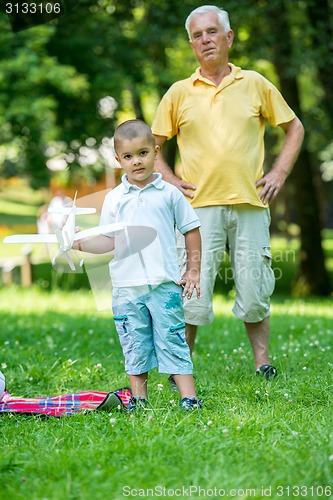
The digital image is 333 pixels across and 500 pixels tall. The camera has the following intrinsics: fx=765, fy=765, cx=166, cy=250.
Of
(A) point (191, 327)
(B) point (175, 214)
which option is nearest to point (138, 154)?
(B) point (175, 214)

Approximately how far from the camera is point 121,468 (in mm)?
3031

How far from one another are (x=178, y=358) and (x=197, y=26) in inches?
84.0

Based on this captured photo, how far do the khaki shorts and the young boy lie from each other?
73cm

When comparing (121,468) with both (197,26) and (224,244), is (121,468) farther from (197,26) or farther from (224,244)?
(197,26)

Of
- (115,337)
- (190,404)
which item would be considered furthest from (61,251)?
(115,337)

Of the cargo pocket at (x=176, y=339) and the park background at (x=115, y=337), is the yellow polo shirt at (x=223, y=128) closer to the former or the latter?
the cargo pocket at (x=176, y=339)

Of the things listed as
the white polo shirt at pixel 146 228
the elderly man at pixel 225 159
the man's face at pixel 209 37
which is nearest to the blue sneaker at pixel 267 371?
the elderly man at pixel 225 159

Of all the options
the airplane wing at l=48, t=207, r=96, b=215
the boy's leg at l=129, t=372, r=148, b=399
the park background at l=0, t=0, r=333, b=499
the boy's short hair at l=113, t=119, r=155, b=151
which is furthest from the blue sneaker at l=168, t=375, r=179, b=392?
the boy's short hair at l=113, t=119, r=155, b=151

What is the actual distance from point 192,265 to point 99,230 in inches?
20.9

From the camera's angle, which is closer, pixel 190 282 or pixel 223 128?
pixel 190 282

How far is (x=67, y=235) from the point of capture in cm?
382

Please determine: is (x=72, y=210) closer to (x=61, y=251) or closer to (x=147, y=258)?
(x=61, y=251)

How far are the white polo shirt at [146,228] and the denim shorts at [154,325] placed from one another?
0.07m

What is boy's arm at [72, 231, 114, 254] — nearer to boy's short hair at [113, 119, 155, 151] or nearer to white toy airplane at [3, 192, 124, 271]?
white toy airplane at [3, 192, 124, 271]
